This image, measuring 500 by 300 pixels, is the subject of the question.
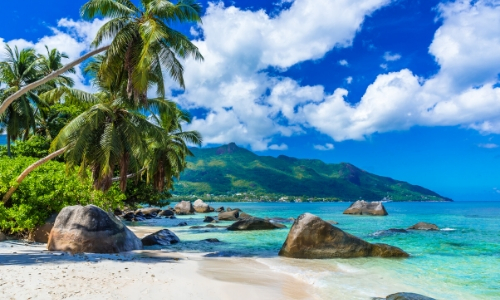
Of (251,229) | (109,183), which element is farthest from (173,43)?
(251,229)

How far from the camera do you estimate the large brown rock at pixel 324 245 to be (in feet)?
46.8

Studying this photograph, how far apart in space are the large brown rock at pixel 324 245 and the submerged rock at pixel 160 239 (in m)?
6.16

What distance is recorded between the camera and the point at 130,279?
8258mm

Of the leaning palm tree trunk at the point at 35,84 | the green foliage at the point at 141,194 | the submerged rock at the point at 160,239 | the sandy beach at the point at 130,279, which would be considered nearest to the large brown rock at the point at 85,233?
the sandy beach at the point at 130,279

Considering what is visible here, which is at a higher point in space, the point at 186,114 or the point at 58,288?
the point at 186,114

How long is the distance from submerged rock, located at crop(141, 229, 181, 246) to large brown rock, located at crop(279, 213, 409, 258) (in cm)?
616

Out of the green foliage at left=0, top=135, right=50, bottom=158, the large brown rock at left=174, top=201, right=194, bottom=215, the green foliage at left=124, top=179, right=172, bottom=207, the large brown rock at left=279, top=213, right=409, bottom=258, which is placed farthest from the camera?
the large brown rock at left=174, top=201, right=194, bottom=215

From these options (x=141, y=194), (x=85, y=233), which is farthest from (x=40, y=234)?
(x=141, y=194)

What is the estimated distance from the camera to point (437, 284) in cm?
1055

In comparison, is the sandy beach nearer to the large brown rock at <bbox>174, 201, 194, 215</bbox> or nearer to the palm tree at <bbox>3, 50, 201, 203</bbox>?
the palm tree at <bbox>3, 50, 201, 203</bbox>

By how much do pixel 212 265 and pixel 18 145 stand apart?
22.2m

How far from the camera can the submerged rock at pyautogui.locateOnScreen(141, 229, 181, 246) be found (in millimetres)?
16823

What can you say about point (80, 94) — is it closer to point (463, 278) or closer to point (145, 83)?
point (145, 83)

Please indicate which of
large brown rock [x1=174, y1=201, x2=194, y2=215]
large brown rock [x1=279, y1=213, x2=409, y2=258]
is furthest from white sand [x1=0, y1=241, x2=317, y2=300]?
large brown rock [x1=174, y1=201, x2=194, y2=215]
